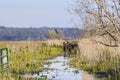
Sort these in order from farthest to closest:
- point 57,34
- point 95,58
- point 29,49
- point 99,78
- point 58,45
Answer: point 57,34
point 58,45
point 29,49
point 95,58
point 99,78

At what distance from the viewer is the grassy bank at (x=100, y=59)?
2666cm

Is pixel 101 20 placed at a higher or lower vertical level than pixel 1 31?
lower

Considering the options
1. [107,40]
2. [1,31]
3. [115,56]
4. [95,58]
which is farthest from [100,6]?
[1,31]

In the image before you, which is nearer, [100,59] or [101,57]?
[101,57]

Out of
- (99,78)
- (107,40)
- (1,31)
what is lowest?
(99,78)

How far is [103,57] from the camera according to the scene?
2884 centimetres

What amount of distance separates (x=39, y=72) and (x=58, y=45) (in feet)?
85.3

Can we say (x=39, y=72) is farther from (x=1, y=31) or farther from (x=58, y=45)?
(x=1, y=31)

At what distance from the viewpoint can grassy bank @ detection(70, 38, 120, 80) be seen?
26664 mm

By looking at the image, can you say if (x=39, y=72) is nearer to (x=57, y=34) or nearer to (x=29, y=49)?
(x=29, y=49)

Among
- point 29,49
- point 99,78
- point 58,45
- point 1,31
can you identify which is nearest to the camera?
point 99,78

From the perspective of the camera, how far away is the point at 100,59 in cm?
2906

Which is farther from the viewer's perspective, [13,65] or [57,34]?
[57,34]

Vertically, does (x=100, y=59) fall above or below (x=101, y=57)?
below
